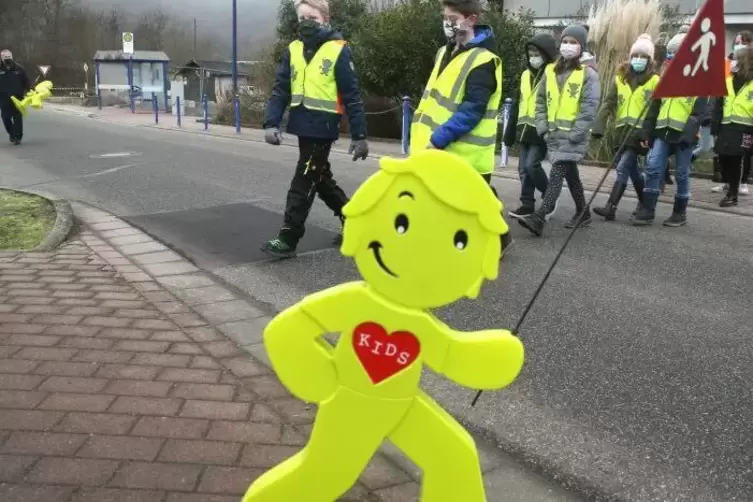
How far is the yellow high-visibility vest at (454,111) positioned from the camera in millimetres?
4688

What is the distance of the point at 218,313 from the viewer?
4.43m

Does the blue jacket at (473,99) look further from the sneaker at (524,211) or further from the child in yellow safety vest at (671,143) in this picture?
the child in yellow safety vest at (671,143)

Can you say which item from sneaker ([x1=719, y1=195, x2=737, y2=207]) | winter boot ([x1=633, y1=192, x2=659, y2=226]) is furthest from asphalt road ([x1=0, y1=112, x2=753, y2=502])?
sneaker ([x1=719, y1=195, x2=737, y2=207])

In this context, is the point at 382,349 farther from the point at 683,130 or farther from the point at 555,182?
the point at 683,130

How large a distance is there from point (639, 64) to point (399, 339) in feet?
20.2

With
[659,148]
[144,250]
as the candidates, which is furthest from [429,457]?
[659,148]

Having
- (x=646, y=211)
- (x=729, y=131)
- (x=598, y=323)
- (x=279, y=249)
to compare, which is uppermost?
(x=729, y=131)

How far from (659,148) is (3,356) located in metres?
6.21

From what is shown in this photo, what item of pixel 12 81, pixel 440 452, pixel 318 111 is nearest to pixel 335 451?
pixel 440 452

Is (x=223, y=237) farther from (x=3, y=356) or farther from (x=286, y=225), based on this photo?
(x=3, y=356)

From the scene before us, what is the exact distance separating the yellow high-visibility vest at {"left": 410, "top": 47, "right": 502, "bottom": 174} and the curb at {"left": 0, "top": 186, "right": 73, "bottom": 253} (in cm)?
322

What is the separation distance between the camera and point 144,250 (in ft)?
19.8

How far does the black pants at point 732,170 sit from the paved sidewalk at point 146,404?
254 inches

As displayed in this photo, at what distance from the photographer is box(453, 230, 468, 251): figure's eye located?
1953 millimetres
